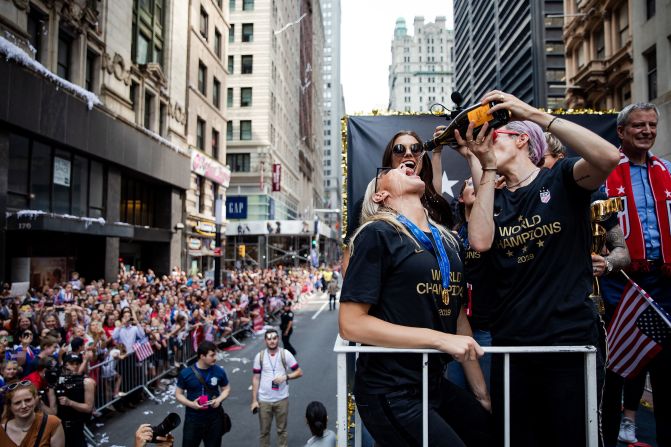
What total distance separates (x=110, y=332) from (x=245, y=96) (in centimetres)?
4357

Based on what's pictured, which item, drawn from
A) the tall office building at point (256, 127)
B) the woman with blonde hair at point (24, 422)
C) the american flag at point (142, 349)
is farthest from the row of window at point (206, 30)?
the woman with blonde hair at point (24, 422)

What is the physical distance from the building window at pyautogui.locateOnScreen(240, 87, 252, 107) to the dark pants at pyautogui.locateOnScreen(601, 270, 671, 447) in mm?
49610

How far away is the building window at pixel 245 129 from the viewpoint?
1945 inches

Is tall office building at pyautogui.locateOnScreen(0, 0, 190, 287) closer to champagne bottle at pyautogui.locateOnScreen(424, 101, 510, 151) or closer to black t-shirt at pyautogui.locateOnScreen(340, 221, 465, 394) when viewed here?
black t-shirt at pyautogui.locateOnScreen(340, 221, 465, 394)

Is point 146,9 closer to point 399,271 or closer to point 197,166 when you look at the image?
point 197,166

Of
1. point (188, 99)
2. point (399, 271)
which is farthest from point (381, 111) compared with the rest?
point (188, 99)

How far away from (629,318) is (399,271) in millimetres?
1932

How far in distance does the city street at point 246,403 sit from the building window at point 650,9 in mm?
19000

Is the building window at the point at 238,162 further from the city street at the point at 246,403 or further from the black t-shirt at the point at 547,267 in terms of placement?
the black t-shirt at the point at 547,267

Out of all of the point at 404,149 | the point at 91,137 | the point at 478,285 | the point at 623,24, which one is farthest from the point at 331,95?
the point at 478,285

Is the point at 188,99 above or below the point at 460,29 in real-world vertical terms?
below

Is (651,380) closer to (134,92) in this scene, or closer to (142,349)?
(142,349)

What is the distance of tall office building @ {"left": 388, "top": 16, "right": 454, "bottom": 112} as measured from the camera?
183 metres

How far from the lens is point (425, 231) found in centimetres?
250
